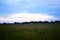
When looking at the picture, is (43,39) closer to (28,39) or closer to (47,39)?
(47,39)

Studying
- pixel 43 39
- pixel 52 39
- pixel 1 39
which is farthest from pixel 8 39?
pixel 52 39

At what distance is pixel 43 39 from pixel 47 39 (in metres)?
0.35

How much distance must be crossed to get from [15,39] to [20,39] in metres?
0.43

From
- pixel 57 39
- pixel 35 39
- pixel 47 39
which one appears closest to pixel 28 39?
pixel 35 39

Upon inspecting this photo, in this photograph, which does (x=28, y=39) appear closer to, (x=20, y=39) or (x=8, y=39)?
(x=20, y=39)

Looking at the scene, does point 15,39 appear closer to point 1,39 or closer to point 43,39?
point 1,39

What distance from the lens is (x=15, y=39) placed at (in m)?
11.7

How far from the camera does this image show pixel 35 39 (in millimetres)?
11734

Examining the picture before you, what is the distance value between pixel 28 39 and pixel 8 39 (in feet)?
5.52

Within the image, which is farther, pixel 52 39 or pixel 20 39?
pixel 20 39

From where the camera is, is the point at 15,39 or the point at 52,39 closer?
the point at 52,39

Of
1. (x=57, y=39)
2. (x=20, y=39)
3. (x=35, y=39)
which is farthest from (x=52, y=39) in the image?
(x=20, y=39)

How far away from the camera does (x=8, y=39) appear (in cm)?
1154

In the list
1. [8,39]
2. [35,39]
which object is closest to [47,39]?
[35,39]
